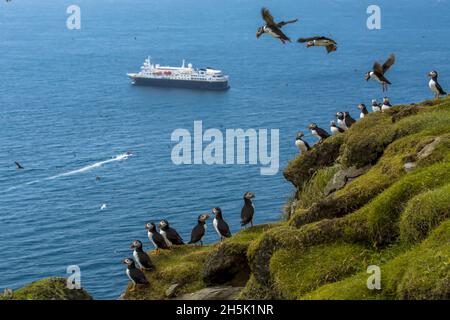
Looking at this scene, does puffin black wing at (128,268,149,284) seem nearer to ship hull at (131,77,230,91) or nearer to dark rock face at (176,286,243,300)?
dark rock face at (176,286,243,300)

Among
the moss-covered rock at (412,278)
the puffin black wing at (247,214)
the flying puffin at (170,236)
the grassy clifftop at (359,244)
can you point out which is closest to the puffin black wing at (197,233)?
the flying puffin at (170,236)

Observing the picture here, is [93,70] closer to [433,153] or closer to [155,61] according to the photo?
[155,61]

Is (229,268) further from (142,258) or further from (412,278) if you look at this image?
(412,278)

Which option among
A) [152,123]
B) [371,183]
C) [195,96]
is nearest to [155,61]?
[195,96]

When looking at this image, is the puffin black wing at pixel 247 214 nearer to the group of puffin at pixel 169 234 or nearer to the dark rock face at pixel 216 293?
the group of puffin at pixel 169 234

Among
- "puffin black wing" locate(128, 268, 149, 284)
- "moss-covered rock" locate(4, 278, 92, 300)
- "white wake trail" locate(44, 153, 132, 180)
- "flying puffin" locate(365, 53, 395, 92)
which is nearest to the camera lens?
"moss-covered rock" locate(4, 278, 92, 300)

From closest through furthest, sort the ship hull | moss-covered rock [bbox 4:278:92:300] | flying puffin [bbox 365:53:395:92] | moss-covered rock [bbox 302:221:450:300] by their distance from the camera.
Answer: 1. moss-covered rock [bbox 302:221:450:300]
2. moss-covered rock [bbox 4:278:92:300]
3. flying puffin [bbox 365:53:395:92]
4. the ship hull

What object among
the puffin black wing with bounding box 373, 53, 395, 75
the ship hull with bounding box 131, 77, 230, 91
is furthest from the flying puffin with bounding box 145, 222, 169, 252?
the ship hull with bounding box 131, 77, 230, 91
